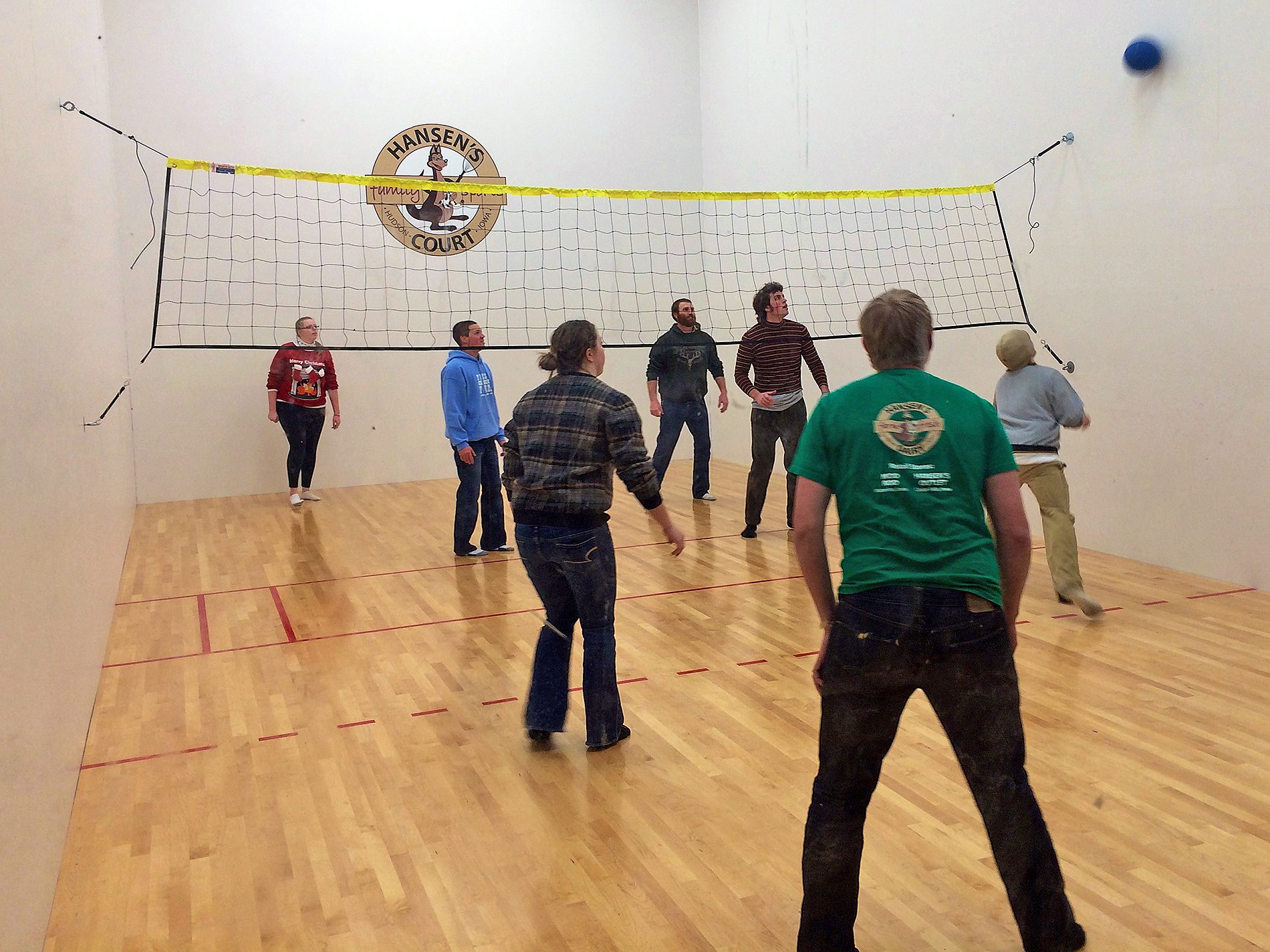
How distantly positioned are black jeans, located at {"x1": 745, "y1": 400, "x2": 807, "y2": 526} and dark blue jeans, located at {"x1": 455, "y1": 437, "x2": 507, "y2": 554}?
5.21 ft

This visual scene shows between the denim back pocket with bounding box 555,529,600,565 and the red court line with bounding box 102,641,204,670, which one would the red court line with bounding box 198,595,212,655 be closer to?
the red court line with bounding box 102,641,204,670

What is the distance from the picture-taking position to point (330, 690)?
429cm

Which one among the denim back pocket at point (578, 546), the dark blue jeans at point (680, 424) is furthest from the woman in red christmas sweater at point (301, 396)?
the denim back pocket at point (578, 546)

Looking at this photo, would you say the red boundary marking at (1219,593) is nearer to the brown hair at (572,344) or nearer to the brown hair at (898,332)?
the brown hair at (572,344)

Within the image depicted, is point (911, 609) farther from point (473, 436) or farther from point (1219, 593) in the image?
point (473, 436)

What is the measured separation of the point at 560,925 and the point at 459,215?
27.2ft

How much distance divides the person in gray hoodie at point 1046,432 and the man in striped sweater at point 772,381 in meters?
1.97

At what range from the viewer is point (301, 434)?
28.5 feet

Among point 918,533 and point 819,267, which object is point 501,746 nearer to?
point 918,533

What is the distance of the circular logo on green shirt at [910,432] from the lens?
2.12 metres

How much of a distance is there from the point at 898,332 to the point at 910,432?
0.22m

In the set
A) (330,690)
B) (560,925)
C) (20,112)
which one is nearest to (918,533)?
(560,925)

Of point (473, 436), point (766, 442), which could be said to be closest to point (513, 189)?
point (473, 436)

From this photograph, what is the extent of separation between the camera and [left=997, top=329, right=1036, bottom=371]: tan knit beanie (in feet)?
15.9
